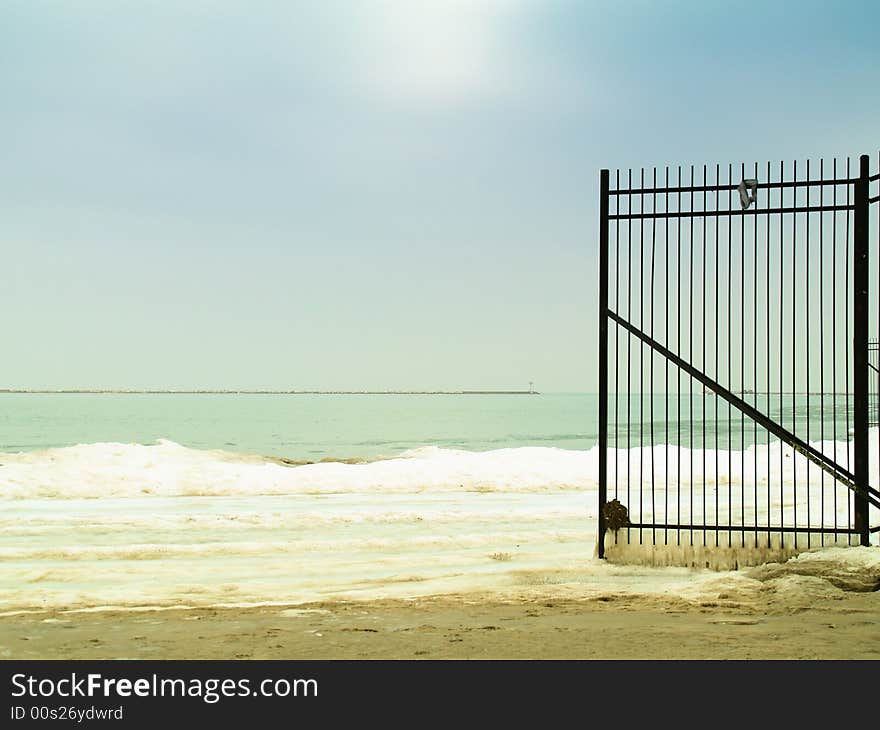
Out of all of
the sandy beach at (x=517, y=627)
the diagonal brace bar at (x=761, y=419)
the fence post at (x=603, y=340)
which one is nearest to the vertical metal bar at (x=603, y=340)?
the fence post at (x=603, y=340)

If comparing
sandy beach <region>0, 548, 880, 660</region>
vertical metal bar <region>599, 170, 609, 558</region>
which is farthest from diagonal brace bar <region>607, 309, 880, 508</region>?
sandy beach <region>0, 548, 880, 660</region>

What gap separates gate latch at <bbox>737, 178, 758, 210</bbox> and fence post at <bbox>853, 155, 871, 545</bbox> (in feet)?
3.02

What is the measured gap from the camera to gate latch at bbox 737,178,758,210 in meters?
8.73

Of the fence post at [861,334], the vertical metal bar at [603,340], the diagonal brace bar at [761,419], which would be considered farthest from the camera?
the vertical metal bar at [603,340]

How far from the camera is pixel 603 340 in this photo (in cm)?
886

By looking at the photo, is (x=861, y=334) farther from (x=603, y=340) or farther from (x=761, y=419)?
(x=603, y=340)

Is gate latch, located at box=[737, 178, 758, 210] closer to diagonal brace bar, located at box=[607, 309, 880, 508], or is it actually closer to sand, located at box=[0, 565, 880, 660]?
diagonal brace bar, located at box=[607, 309, 880, 508]

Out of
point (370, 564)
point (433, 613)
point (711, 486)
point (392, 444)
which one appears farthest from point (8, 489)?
point (392, 444)

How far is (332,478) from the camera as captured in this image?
17.2 m

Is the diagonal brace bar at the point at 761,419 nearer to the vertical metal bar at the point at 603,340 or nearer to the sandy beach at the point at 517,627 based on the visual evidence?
the vertical metal bar at the point at 603,340

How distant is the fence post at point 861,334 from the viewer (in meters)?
8.49

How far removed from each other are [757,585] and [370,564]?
3682mm

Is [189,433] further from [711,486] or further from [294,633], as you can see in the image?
[294,633]

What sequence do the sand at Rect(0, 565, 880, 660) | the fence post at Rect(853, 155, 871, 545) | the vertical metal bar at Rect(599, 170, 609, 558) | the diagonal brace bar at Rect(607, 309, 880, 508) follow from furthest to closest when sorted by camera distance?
the vertical metal bar at Rect(599, 170, 609, 558) < the fence post at Rect(853, 155, 871, 545) < the diagonal brace bar at Rect(607, 309, 880, 508) < the sand at Rect(0, 565, 880, 660)
